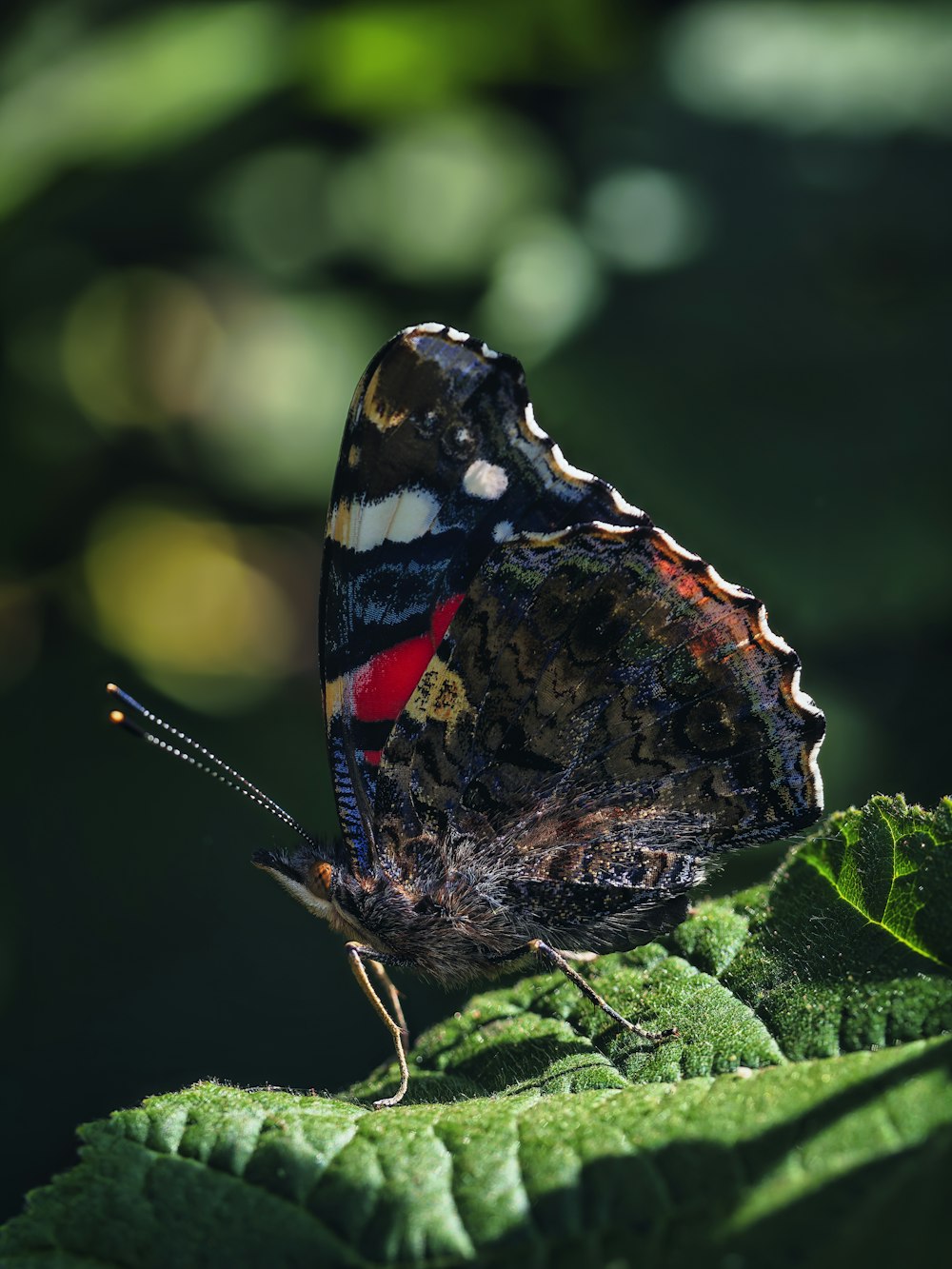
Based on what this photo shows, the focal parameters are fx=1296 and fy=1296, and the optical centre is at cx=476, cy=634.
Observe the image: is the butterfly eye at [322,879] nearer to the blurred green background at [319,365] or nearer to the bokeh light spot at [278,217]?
the blurred green background at [319,365]

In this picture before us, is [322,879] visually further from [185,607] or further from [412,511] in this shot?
[185,607]

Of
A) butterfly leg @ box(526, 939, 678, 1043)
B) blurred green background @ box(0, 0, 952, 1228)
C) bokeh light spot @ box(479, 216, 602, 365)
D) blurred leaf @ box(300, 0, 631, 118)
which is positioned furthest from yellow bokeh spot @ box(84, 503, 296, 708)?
butterfly leg @ box(526, 939, 678, 1043)

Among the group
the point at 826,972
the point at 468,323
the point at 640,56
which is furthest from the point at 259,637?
the point at 826,972

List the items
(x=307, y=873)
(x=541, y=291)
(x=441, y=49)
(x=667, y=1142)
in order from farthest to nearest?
(x=441, y=49), (x=541, y=291), (x=307, y=873), (x=667, y=1142)

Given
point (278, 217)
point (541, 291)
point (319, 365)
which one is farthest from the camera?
point (278, 217)

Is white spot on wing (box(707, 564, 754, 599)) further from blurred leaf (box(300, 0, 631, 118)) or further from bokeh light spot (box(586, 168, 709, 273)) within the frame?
blurred leaf (box(300, 0, 631, 118))

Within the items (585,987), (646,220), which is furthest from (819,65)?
(585,987)

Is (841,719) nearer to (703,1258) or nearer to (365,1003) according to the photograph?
(365,1003)
